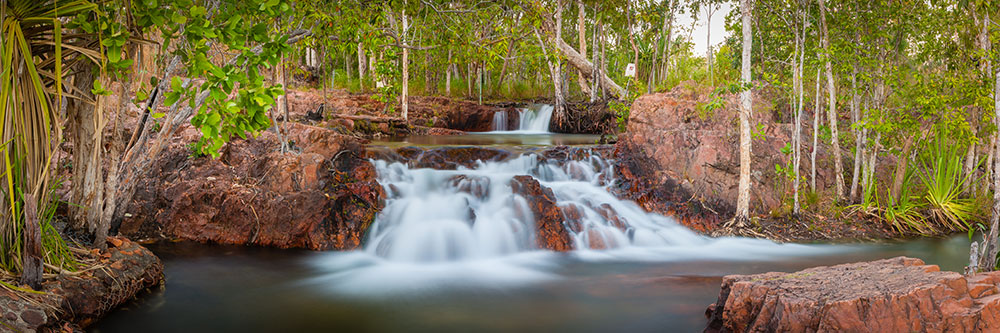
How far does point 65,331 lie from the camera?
4.12 metres

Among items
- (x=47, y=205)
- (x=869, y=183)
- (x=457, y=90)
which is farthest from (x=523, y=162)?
(x=457, y=90)

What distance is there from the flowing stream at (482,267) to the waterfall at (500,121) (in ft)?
32.4

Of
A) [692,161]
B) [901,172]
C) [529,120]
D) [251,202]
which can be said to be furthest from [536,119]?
[251,202]

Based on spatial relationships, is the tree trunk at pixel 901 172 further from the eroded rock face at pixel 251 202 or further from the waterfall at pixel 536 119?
the waterfall at pixel 536 119

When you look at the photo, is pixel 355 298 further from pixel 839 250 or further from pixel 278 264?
pixel 839 250

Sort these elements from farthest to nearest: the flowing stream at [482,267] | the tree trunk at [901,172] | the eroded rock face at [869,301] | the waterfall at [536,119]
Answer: the waterfall at [536,119] < the tree trunk at [901,172] < the flowing stream at [482,267] < the eroded rock face at [869,301]

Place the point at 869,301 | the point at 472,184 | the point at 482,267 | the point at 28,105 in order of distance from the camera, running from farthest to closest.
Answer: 1. the point at 472,184
2. the point at 482,267
3. the point at 28,105
4. the point at 869,301

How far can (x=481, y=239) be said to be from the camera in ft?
26.5

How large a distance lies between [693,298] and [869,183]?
17.2 ft

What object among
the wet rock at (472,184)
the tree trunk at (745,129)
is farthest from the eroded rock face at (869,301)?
the wet rock at (472,184)

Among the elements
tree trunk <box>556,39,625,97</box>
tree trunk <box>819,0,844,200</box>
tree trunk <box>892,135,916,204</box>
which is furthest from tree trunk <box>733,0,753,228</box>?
tree trunk <box>556,39,625,97</box>

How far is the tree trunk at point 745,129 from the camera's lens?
7887mm

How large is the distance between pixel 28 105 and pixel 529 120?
56.5 ft

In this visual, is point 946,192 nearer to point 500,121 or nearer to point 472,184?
point 472,184
